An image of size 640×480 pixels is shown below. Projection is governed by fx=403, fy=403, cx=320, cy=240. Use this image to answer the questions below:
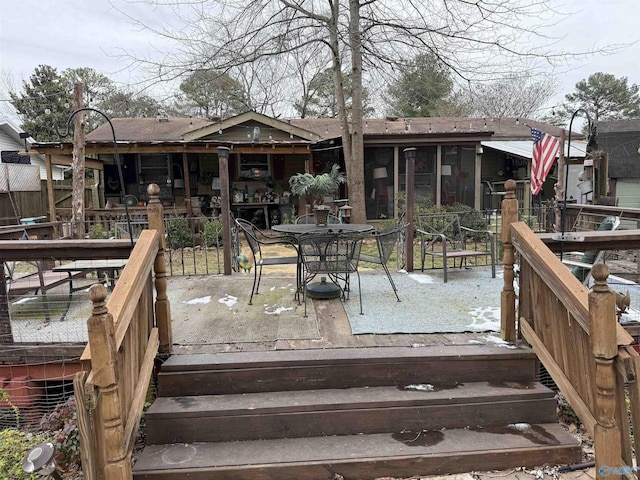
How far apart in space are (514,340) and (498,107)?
2369 cm

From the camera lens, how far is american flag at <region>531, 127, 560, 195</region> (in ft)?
24.4

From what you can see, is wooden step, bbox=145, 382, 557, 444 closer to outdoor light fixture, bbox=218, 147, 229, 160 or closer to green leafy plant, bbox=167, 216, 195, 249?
outdoor light fixture, bbox=218, 147, 229, 160

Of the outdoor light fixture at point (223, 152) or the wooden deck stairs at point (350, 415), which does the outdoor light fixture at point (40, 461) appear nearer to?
the wooden deck stairs at point (350, 415)

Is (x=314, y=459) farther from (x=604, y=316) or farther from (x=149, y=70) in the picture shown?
(x=149, y=70)

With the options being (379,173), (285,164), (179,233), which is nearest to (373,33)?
(379,173)

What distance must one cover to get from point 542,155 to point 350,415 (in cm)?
715

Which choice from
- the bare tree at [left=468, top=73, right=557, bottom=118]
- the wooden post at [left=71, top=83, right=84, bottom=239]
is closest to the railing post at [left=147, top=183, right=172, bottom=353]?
the wooden post at [left=71, top=83, right=84, bottom=239]

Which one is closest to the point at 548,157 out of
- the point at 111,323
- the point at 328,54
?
the point at 328,54

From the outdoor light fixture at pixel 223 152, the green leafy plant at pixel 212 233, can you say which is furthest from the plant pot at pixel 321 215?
the green leafy plant at pixel 212 233

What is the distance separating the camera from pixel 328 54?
377 inches

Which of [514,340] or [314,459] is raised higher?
[514,340]

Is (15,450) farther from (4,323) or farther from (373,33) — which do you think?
(373,33)

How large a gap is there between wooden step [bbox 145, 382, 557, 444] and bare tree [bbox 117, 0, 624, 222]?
6.97 m

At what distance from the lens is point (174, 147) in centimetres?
1020
